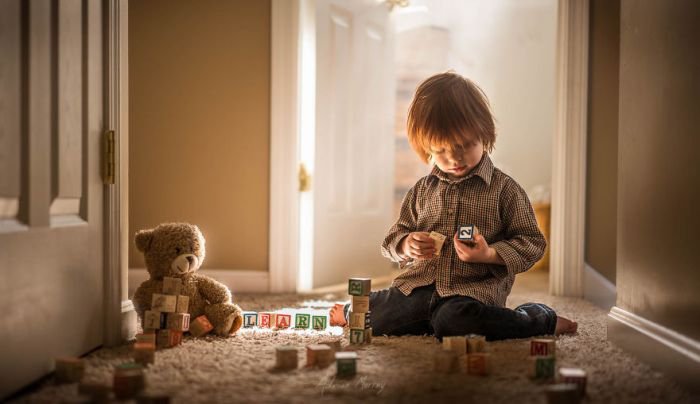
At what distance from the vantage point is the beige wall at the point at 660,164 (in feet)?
4.22

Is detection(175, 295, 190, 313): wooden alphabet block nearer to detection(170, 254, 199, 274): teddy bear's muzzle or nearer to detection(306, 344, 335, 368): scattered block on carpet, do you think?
detection(170, 254, 199, 274): teddy bear's muzzle

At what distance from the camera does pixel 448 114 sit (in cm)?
173

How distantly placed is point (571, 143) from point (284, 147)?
111cm

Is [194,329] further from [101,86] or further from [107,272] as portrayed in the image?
[101,86]

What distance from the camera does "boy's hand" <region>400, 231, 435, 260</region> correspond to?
→ 1694mm

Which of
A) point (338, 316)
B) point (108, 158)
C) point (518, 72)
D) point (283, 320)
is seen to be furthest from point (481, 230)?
point (518, 72)

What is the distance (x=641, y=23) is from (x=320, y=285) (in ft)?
5.62

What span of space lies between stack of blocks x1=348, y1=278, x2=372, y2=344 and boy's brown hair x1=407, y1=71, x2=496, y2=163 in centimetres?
41

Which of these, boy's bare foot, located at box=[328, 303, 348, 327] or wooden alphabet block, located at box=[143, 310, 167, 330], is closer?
wooden alphabet block, located at box=[143, 310, 167, 330]

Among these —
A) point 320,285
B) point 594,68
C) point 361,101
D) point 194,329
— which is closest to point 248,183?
point 320,285

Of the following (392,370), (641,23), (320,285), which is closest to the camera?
(392,370)

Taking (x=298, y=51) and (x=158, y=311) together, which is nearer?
(x=158, y=311)

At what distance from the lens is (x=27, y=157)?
1.24 m

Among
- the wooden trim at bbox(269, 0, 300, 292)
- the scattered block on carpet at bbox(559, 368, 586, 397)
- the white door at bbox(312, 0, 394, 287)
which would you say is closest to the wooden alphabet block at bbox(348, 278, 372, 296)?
the scattered block on carpet at bbox(559, 368, 586, 397)
